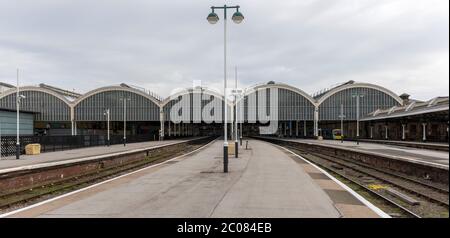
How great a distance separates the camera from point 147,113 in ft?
342

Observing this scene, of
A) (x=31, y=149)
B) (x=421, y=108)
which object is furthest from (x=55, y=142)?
(x=421, y=108)

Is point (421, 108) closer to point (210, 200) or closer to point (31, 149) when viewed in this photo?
point (31, 149)

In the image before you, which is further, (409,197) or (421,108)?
(421,108)

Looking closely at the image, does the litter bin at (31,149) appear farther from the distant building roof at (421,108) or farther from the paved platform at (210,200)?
the distant building roof at (421,108)

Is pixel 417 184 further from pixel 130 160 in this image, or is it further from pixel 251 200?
pixel 130 160

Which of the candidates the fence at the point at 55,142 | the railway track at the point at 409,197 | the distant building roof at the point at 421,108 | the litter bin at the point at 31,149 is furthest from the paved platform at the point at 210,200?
the fence at the point at 55,142

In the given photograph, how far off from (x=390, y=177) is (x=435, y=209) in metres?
10.0

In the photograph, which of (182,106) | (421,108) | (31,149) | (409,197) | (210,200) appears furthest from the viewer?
(182,106)

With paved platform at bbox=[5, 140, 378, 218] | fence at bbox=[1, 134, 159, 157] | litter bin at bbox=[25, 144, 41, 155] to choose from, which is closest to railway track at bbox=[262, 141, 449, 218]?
paved platform at bbox=[5, 140, 378, 218]

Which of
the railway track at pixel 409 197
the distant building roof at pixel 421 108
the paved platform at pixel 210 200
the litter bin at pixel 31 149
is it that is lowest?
the railway track at pixel 409 197

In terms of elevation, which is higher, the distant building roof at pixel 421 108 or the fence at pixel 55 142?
the distant building roof at pixel 421 108

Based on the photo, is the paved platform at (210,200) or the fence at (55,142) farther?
the fence at (55,142)

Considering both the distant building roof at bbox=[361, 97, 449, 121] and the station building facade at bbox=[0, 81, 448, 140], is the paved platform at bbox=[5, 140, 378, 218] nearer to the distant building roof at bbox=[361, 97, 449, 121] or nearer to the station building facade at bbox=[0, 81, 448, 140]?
the distant building roof at bbox=[361, 97, 449, 121]

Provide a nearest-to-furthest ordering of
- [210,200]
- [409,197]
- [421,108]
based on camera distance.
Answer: [210,200] < [409,197] < [421,108]
